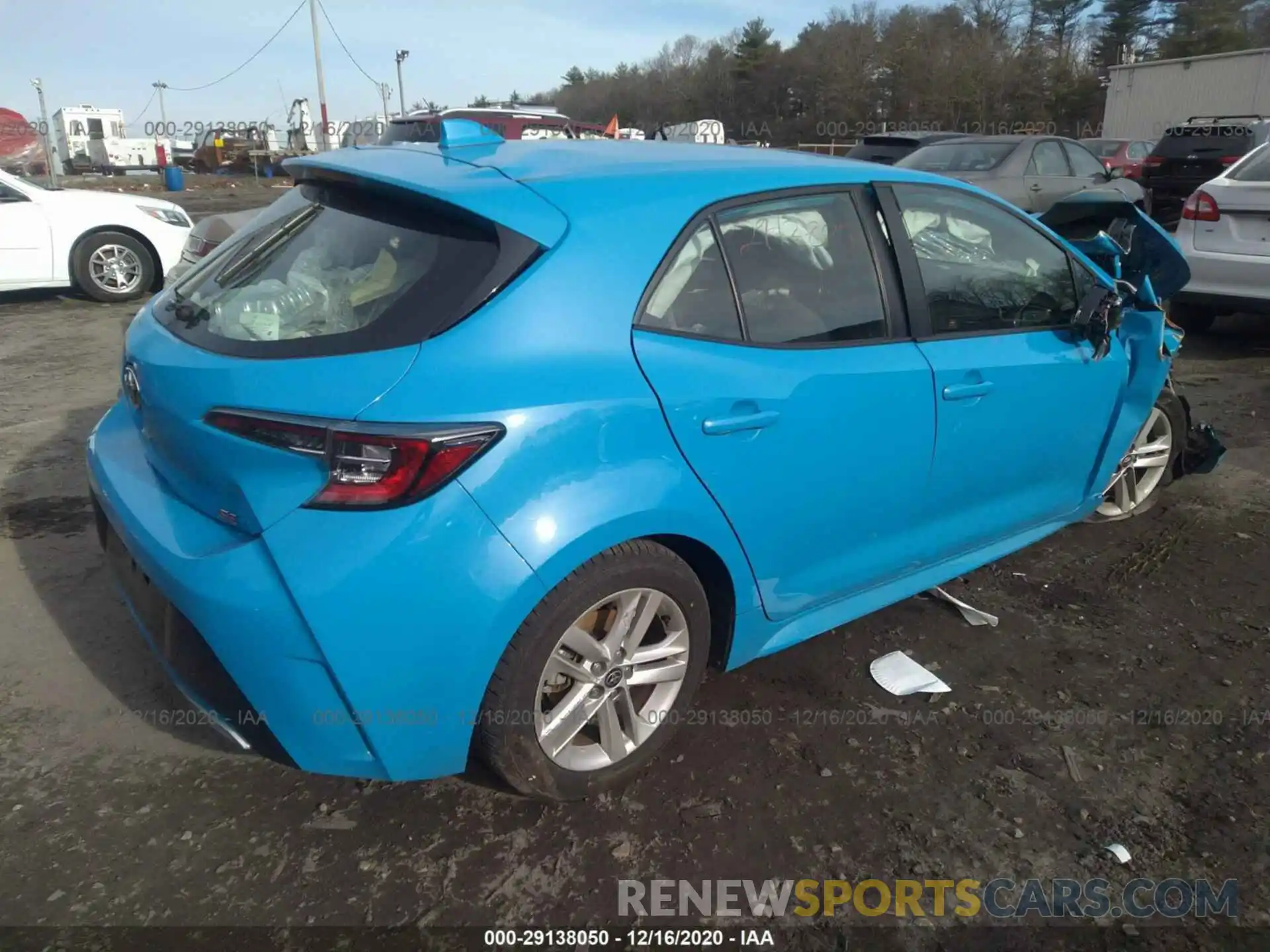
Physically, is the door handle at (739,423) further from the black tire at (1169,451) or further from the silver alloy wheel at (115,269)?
the silver alloy wheel at (115,269)

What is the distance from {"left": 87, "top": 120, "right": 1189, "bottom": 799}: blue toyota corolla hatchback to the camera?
2.02 m

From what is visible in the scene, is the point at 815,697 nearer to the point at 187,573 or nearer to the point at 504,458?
the point at 504,458

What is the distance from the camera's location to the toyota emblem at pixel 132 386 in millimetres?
2465

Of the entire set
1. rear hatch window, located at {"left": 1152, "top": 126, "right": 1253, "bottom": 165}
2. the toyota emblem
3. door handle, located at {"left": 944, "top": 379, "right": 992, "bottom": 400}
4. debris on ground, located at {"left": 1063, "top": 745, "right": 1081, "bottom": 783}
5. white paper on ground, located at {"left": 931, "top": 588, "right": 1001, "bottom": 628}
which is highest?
rear hatch window, located at {"left": 1152, "top": 126, "right": 1253, "bottom": 165}

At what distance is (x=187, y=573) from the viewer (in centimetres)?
212

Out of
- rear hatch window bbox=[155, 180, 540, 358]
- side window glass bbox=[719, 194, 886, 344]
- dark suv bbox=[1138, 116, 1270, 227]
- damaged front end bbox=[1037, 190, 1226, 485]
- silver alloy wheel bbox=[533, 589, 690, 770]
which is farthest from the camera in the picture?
dark suv bbox=[1138, 116, 1270, 227]

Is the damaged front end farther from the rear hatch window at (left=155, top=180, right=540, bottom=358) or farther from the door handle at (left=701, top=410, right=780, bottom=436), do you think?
the rear hatch window at (left=155, top=180, right=540, bottom=358)

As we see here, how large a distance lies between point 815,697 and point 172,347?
7.10 ft

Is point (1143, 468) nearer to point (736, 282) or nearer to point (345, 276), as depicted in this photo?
point (736, 282)

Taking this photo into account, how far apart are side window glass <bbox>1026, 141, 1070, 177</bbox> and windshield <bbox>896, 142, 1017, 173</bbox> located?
1.07ft

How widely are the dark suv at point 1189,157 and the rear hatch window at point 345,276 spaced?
587 inches

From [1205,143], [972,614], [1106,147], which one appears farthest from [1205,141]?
[972,614]

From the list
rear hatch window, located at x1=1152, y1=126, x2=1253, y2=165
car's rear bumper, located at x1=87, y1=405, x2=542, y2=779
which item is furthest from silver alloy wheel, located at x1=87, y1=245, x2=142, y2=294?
rear hatch window, located at x1=1152, y1=126, x2=1253, y2=165

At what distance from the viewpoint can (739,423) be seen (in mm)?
2428
